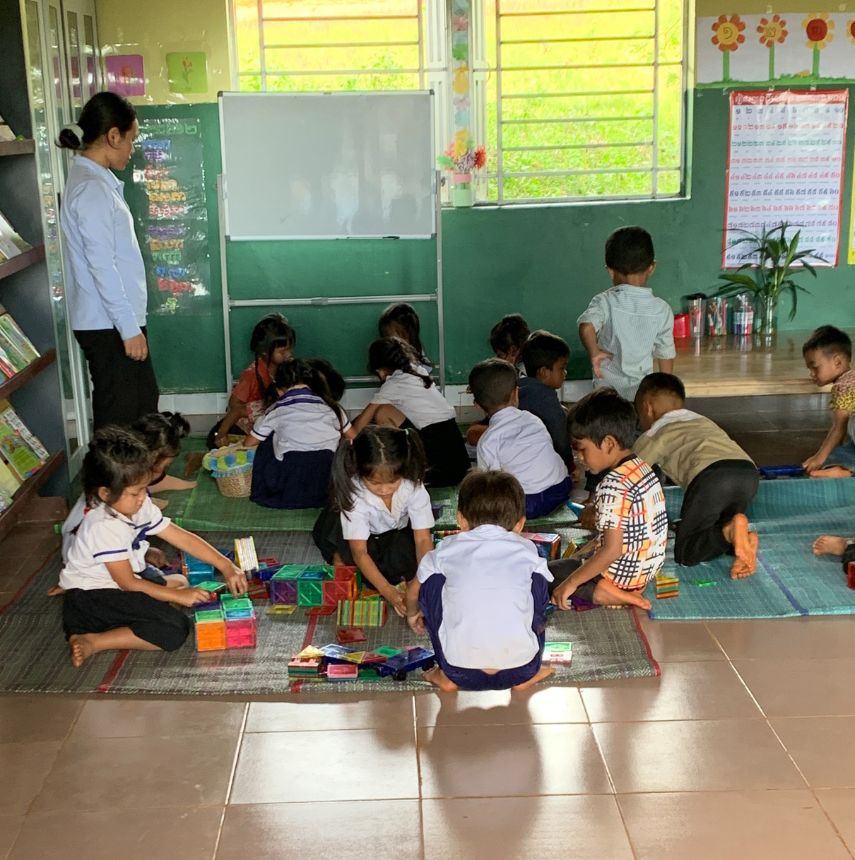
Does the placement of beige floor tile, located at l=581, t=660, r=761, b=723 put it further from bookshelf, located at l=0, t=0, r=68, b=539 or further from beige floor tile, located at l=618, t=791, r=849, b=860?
bookshelf, located at l=0, t=0, r=68, b=539

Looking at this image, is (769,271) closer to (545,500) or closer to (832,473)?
(832,473)

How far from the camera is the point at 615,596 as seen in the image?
3752 mm

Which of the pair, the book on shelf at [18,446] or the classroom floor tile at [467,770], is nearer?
the classroom floor tile at [467,770]

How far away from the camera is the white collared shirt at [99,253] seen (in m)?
4.36

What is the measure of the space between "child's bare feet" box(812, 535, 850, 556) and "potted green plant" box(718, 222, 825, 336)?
2.81m

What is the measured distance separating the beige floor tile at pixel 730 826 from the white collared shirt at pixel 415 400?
2.67 m

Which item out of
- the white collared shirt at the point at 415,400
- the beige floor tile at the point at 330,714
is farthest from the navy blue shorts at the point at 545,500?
the beige floor tile at the point at 330,714

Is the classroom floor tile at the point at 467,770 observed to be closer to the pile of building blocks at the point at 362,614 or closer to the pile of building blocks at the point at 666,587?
the pile of building blocks at the point at 666,587

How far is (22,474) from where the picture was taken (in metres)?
4.71

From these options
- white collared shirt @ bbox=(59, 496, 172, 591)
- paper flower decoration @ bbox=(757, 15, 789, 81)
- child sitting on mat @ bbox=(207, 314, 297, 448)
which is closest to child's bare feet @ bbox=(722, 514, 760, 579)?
white collared shirt @ bbox=(59, 496, 172, 591)

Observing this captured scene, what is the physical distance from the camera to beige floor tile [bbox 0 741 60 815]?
2.75m

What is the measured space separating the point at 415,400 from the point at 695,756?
2603 mm

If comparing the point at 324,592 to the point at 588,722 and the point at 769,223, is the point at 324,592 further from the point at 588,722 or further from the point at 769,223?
the point at 769,223

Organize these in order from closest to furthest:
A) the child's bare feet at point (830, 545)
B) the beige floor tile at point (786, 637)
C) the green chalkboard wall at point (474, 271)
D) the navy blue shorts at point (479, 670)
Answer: the navy blue shorts at point (479, 670) < the beige floor tile at point (786, 637) < the child's bare feet at point (830, 545) < the green chalkboard wall at point (474, 271)
